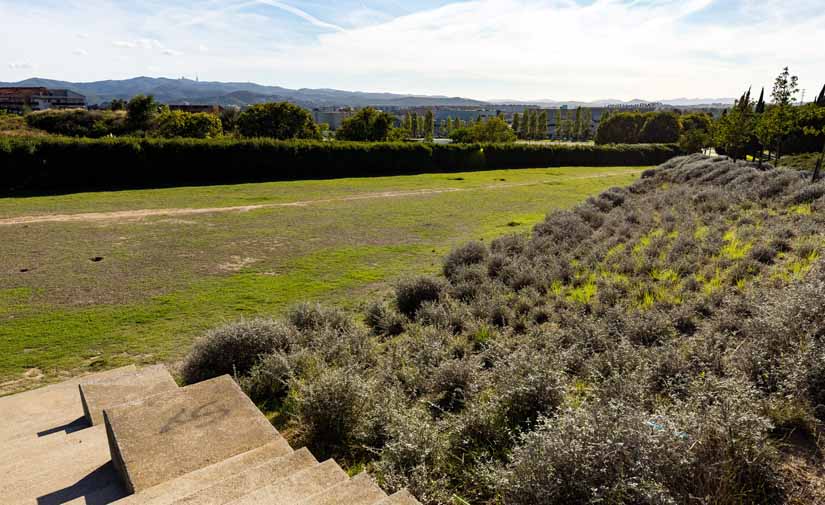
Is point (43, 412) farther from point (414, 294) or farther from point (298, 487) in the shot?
point (414, 294)

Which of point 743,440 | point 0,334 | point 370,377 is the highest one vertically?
point 743,440

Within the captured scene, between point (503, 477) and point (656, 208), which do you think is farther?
point (656, 208)

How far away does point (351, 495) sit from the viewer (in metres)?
2.88

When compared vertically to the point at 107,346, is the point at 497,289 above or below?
above

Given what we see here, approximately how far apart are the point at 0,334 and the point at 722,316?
1046 centimetres

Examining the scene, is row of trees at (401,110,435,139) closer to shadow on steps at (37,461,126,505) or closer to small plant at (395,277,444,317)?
small plant at (395,277,444,317)

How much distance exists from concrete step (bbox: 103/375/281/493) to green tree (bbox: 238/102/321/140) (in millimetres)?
57409

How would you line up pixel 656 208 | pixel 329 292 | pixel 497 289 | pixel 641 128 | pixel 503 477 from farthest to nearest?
pixel 641 128
pixel 656 208
pixel 329 292
pixel 497 289
pixel 503 477

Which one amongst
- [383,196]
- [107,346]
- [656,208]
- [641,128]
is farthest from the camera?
[641,128]

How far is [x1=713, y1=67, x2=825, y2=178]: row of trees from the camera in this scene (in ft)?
80.9

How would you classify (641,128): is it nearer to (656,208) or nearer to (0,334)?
(656,208)

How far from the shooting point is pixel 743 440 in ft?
9.84

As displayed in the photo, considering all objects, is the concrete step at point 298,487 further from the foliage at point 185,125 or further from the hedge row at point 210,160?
the foliage at point 185,125

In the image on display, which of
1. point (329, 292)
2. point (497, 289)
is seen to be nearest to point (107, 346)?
point (329, 292)
